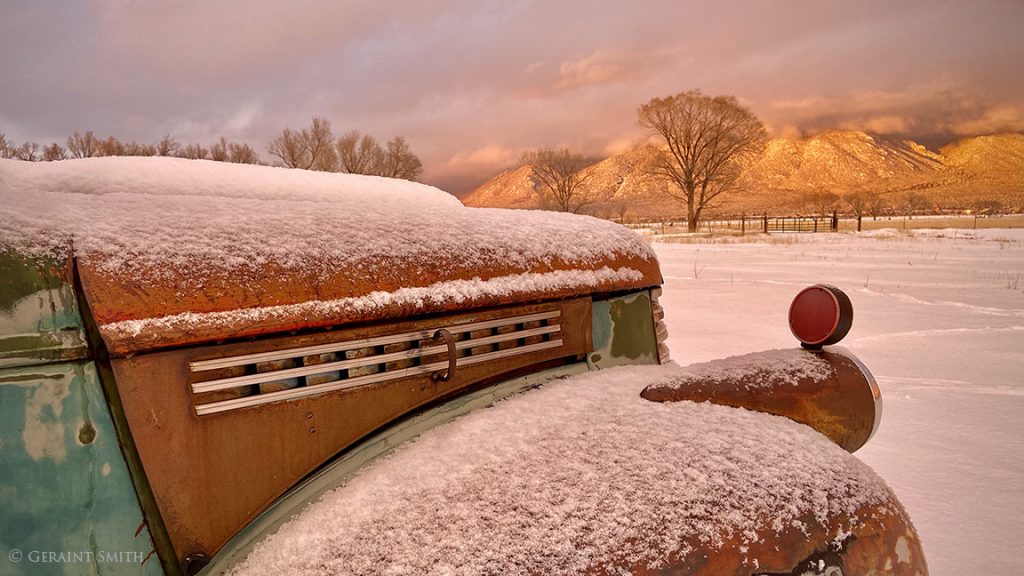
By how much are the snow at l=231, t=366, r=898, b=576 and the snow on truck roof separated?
372 mm

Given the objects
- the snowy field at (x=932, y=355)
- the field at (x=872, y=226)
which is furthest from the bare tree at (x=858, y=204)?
the snowy field at (x=932, y=355)

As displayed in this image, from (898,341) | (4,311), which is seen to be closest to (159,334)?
(4,311)

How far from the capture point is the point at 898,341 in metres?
5.15

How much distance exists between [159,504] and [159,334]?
0.32m

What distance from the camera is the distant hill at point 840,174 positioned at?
289 ft

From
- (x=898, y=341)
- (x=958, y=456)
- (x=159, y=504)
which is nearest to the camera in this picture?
(x=159, y=504)

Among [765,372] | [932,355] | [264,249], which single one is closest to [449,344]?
[264,249]

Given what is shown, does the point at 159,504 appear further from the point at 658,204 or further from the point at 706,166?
the point at 658,204

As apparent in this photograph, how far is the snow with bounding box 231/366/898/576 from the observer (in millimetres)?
858

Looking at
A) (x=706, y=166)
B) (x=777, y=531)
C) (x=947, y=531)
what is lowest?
(x=947, y=531)

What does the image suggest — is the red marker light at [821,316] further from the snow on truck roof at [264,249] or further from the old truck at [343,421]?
the snow on truck roof at [264,249]

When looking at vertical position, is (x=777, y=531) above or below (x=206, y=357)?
below

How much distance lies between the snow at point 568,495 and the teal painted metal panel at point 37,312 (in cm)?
50

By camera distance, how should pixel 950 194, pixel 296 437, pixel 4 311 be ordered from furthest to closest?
pixel 950 194
pixel 296 437
pixel 4 311
